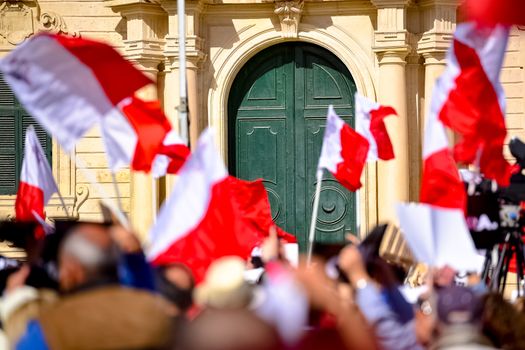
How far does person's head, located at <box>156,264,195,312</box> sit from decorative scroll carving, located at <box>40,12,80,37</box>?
36.1ft

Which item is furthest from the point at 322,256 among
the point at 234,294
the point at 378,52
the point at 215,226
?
the point at 378,52

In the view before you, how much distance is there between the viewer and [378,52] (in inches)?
687

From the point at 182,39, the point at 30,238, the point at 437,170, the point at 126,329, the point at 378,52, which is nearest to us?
the point at 126,329

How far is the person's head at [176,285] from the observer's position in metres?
7.14

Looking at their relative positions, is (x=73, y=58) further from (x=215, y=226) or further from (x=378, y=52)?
(x=378, y=52)

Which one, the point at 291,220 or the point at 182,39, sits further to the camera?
the point at 291,220

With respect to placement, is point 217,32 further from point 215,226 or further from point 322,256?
point 322,256

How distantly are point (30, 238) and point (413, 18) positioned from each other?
959 cm

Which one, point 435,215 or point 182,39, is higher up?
point 182,39

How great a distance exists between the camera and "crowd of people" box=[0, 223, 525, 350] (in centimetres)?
568

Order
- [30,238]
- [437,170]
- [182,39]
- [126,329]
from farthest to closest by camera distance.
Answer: [182,39] → [437,170] → [30,238] → [126,329]

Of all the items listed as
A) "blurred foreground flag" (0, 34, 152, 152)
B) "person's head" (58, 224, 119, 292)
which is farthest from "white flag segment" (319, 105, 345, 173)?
"person's head" (58, 224, 119, 292)

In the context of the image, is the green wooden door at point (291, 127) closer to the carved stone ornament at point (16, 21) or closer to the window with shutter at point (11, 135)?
the window with shutter at point (11, 135)

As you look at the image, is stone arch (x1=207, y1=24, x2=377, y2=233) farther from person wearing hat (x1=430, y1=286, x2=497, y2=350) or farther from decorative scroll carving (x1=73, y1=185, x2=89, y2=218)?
person wearing hat (x1=430, y1=286, x2=497, y2=350)
